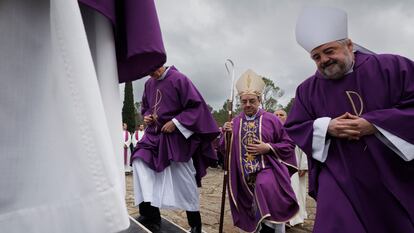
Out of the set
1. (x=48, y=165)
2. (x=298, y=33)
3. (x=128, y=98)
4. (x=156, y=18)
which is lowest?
(x=48, y=165)

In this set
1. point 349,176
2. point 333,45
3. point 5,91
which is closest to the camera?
point 5,91

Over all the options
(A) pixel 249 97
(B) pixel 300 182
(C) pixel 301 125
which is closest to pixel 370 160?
(C) pixel 301 125

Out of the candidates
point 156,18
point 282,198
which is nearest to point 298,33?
point 282,198

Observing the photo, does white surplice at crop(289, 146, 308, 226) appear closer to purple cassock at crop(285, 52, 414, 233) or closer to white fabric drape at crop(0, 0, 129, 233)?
purple cassock at crop(285, 52, 414, 233)

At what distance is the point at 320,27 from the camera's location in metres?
2.93

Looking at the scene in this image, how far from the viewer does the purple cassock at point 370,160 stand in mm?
2357

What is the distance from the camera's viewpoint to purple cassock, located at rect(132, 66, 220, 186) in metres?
4.33

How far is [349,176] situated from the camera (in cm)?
247

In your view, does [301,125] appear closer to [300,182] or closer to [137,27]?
[137,27]

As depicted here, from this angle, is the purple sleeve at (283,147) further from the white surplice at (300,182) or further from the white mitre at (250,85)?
the white surplice at (300,182)

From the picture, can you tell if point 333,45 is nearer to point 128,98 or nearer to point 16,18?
point 16,18

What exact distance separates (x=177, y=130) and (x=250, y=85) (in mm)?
1076

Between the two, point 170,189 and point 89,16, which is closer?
point 89,16

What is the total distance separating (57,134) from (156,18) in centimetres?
47
